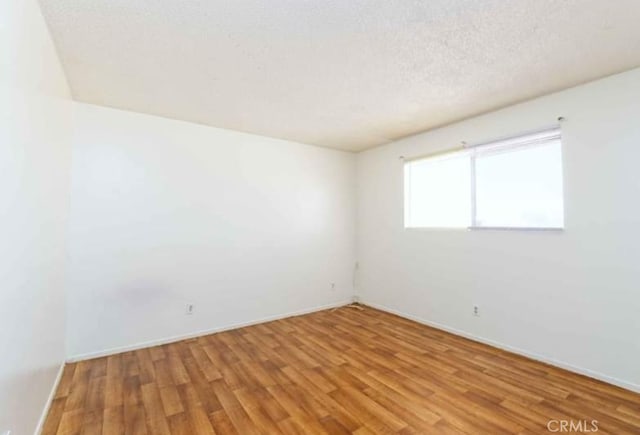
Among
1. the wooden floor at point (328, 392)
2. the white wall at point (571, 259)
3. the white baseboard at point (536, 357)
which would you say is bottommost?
the wooden floor at point (328, 392)

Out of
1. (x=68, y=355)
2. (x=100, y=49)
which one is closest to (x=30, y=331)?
(x=68, y=355)

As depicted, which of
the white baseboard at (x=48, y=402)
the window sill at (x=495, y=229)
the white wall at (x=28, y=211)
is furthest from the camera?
the window sill at (x=495, y=229)

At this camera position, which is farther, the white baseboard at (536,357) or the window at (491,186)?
the window at (491,186)

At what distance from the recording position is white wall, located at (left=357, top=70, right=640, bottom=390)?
7.58ft

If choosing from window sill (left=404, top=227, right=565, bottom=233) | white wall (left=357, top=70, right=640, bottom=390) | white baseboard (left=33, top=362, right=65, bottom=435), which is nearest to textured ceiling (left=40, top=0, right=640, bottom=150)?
white wall (left=357, top=70, right=640, bottom=390)

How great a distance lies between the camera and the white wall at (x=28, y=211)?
127 cm

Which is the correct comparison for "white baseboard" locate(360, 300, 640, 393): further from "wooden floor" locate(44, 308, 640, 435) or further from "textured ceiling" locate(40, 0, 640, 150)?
"textured ceiling" locate(40, 0, 640, 150)

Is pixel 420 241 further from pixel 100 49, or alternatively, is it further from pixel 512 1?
pixel 100 49

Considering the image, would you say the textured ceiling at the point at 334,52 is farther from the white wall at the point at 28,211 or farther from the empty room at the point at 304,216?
the white wall at the point at 28,211

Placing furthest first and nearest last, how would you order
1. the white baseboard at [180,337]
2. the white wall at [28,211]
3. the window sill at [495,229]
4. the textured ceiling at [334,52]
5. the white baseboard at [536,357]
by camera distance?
the white baseboard at [180,337] → the window sill at [495,229] → the white baseboard at [536,357] → the textured ceiling at [334,52] → the white wall at [28,211]

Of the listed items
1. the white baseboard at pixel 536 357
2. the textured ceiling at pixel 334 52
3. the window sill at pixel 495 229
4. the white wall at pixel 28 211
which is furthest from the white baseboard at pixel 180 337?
the textured ceiling at pixel 334 52

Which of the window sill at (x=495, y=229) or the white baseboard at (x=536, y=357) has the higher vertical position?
the window sill at (x=495, y=229)

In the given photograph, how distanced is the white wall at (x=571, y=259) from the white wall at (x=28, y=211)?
145 inches

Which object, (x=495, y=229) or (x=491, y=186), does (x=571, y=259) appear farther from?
(x=491, y=186)
